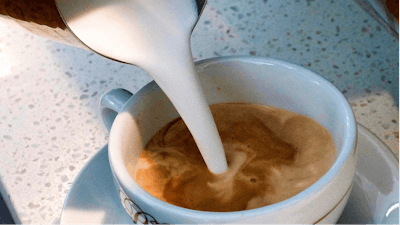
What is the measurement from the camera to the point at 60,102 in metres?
0.68

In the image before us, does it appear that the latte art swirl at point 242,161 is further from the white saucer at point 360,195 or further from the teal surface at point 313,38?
the teal surface at point 313,38

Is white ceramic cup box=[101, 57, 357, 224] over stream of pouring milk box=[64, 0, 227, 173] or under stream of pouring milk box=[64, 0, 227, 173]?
under

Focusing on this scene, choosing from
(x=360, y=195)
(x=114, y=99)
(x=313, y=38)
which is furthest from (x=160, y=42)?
(x=313, y=38)

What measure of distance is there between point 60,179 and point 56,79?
236 millimetres

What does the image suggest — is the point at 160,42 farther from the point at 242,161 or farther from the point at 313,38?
the point at 313,38

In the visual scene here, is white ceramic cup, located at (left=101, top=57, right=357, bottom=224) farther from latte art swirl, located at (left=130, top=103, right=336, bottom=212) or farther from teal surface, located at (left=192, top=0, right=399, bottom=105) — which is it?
teal surface, located at (left=192, top=0, right=399, bottom=105)

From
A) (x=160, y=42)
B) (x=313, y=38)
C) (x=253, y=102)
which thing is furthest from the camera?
(x=313, y=38)

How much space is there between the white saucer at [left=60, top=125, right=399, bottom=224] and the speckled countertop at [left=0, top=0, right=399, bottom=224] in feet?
0.22

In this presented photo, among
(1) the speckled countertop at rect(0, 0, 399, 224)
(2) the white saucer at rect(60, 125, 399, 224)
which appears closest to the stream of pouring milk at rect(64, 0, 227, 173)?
(2) the white saucer at rect(60, 125, 399, 224)

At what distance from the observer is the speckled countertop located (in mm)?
560

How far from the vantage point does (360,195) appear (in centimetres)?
45

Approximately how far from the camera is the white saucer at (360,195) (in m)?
0.43

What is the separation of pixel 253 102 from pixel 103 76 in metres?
0.32

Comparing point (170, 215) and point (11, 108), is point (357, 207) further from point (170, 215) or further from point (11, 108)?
point (11, 108)
